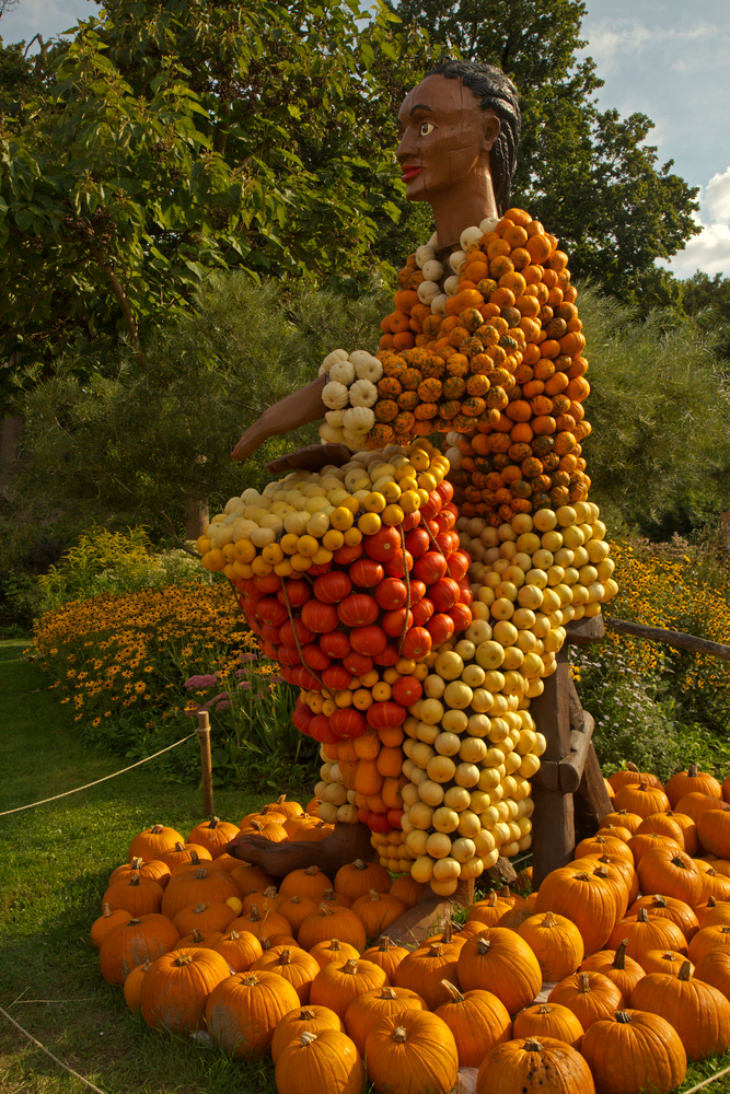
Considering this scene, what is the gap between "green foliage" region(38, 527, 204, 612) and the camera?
8.95 meters

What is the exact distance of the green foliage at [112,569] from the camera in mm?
8945

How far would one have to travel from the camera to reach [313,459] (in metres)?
2.69

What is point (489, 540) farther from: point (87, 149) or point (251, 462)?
point (87, 149)

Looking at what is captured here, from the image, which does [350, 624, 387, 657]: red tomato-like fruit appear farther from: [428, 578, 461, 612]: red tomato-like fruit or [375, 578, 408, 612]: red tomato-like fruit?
[428, 578, 461, 612]: red tomato-like fruit

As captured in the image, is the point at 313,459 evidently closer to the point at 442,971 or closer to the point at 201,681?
the point at 442,971

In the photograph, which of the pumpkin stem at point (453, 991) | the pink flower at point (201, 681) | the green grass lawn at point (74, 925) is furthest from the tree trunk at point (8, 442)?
the pumpkin stem at point (453, 991)

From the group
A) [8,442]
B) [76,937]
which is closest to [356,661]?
[76,937]

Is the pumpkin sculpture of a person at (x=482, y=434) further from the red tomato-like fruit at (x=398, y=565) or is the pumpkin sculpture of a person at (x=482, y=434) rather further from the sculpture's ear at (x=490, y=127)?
the red tomato-like fruit at (x=398, y=565)

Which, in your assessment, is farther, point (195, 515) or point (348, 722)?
point (195, 515)

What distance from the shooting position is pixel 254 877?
3.04 meters

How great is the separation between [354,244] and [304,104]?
1580 mm

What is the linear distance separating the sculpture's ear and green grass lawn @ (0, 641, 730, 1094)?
9.90ft

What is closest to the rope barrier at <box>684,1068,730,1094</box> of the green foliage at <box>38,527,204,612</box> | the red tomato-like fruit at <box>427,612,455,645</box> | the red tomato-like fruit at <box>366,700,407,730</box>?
the red tomato-like fruit at <box>366,700,407,730</box>

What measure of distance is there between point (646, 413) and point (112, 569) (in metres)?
6.51
